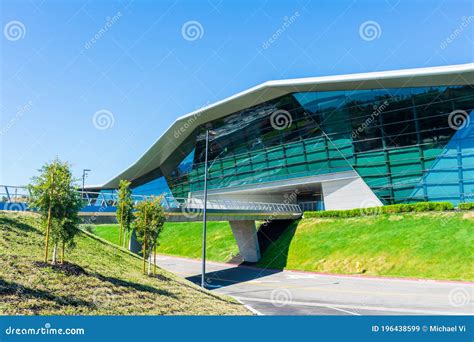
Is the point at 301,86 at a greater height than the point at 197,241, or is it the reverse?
the point at 301,86

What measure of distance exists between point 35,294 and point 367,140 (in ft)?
128

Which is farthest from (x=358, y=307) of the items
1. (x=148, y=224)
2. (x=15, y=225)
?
(x=15, y=225)

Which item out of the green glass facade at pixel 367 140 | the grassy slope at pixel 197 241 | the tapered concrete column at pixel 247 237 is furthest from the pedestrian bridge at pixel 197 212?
the green glass facade at pixel 367 140

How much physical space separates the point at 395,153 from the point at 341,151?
20.6 ft

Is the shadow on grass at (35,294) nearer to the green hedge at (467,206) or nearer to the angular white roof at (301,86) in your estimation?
the green hedge at (467,206)

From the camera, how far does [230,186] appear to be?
57781mm

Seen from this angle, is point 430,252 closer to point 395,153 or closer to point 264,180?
point 395,153

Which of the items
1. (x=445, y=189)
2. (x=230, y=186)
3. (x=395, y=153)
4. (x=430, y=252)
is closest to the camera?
(x=430, y=252)

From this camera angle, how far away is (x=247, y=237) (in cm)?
3916

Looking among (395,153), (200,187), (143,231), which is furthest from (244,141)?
(143,231)

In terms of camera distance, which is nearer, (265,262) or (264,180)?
(265,262)

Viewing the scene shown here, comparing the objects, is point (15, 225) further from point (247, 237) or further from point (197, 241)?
point (197, 241)

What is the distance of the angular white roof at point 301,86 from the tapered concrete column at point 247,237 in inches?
678

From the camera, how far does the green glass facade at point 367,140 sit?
37281 millimetres
